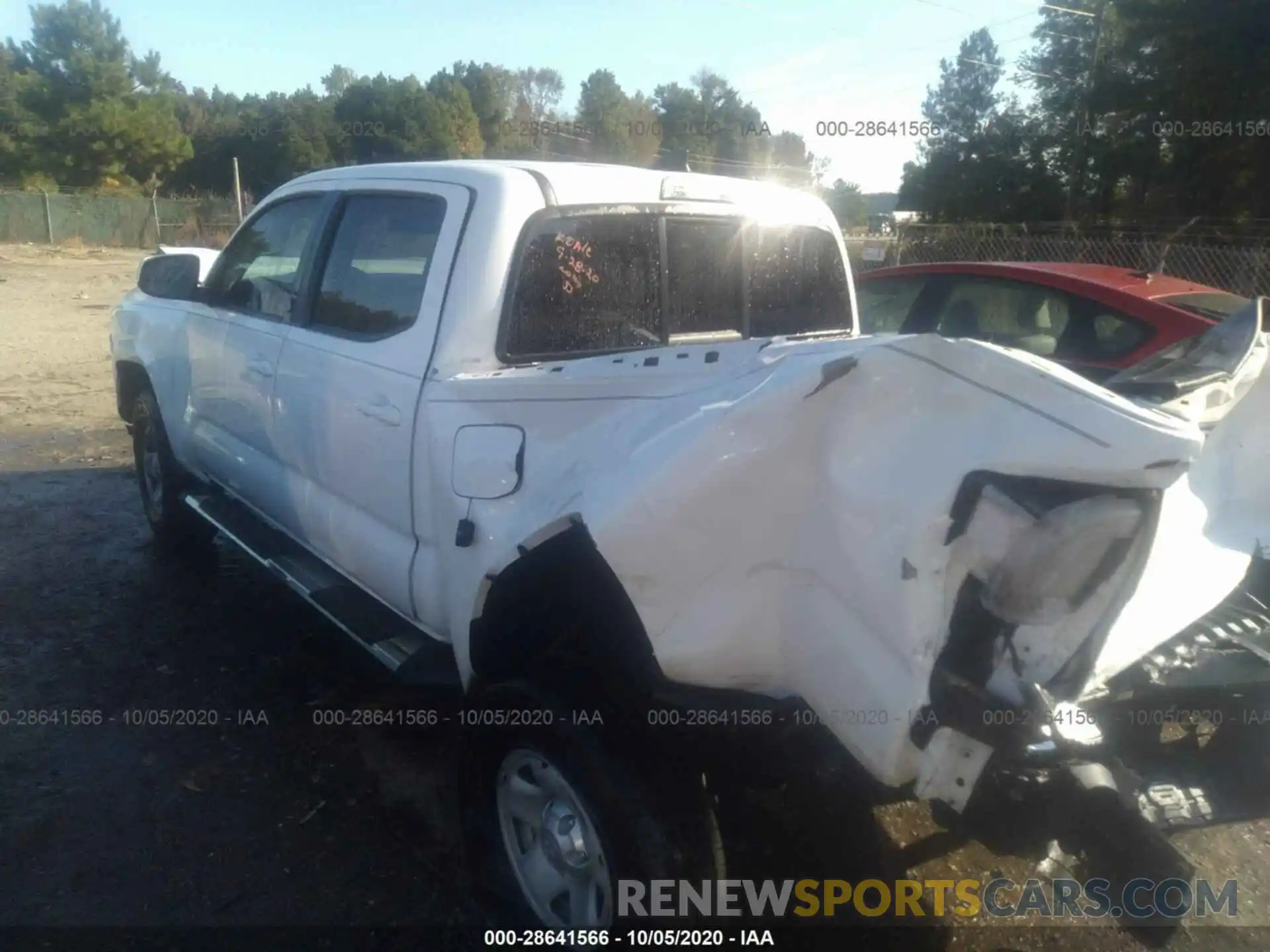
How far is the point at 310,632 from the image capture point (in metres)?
4.85

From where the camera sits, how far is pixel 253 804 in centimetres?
346

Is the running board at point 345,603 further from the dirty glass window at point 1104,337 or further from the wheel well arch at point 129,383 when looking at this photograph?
the dirty glass window at point 1104,337

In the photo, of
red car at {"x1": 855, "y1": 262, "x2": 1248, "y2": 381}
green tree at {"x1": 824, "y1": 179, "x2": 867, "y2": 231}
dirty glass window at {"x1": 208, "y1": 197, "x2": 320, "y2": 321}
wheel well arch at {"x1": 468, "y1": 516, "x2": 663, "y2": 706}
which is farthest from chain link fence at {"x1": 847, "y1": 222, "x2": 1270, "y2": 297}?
wheel well arch at {"x1": 468, "y1": 516, "x2": 663, "y2": 706}

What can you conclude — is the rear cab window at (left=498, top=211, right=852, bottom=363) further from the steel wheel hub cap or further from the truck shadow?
the truck shadow

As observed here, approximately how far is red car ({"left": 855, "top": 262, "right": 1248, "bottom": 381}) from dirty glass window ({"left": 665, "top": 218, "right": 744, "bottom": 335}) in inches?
93.6

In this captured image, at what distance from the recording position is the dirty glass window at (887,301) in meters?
6.95

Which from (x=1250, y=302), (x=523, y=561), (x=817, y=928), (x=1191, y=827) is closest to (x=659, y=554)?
(x=523, y=561)

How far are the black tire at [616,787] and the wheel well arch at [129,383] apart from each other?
3.81 meters

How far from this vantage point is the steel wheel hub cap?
2.50m

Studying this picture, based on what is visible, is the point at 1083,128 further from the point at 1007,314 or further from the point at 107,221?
the point at 107,221

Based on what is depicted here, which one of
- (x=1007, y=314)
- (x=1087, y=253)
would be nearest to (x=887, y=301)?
(x=1007, y=314)

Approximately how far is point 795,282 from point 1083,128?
25910mm

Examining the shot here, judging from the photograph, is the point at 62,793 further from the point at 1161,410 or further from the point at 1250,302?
the point at 1250,302

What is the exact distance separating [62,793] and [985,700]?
10.2ft
